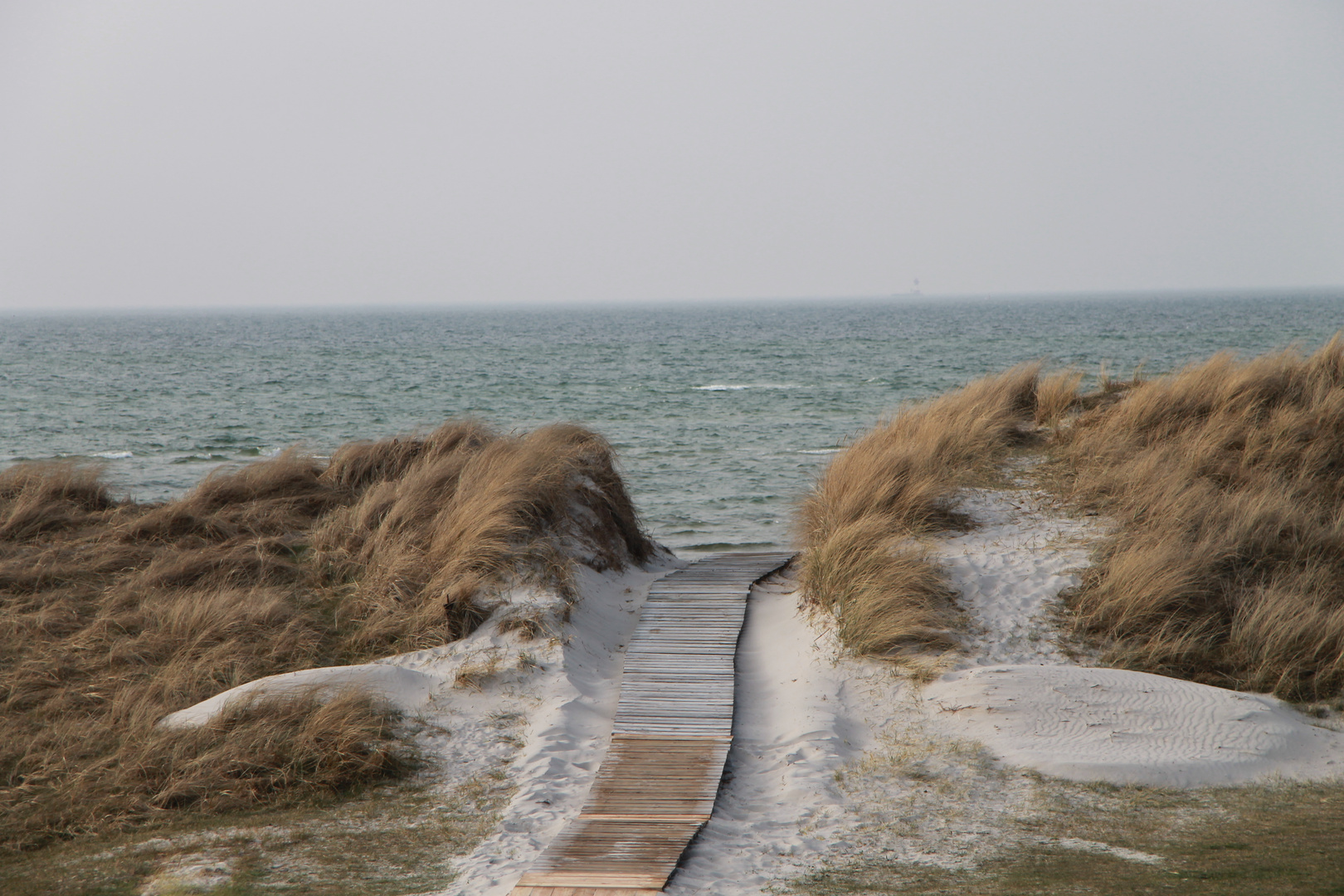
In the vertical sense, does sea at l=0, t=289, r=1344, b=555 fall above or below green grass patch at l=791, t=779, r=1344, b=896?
below

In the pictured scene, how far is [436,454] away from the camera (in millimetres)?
11094

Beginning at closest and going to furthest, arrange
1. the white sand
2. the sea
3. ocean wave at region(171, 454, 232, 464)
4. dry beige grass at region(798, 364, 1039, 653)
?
the white sand → dry beige grass at region(798, 364, 1039, 653) → the sea → ocean wave at region(171, 454, 232, 464)

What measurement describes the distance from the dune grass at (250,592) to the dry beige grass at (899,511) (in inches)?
91.0

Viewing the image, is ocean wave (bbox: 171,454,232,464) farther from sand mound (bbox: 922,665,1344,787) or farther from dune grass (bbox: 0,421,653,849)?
sand mound (bbox: 922,665,1344,787)

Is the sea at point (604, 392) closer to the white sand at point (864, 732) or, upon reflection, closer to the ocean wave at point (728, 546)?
the ocean wave at point (728, 546)

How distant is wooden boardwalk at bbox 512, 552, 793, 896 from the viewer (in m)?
4.84

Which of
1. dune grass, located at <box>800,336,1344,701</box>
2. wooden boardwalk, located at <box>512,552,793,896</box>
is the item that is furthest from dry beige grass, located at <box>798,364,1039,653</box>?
wooden boardwalk, located at <box>512,552,793,896</box>

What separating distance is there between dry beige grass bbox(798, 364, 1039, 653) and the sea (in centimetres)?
268

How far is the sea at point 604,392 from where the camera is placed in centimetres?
1977

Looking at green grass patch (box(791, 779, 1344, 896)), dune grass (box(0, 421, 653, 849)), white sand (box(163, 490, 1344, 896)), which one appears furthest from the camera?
dune grass (box(0, 421, 653, 849))

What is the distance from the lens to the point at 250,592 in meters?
8.38

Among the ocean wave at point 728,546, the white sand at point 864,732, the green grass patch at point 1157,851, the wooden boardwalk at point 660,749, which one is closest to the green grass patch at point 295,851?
the white sand at point 864,732

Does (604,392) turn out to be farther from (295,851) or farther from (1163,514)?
(295,851)

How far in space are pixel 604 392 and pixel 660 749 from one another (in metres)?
32.3
